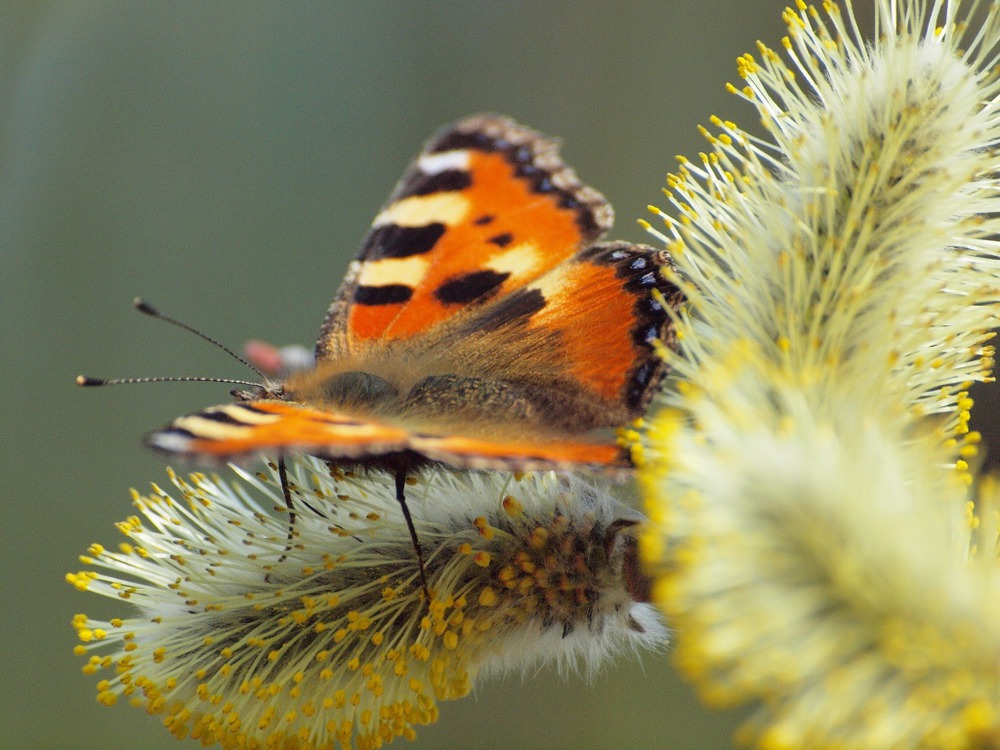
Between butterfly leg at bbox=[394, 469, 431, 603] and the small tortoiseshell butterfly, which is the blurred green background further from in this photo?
butterfly leg at bbox=[394, 469, 431, 603]

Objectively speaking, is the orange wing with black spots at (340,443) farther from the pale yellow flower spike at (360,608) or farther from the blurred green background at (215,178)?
the blurred green background at (215,178)

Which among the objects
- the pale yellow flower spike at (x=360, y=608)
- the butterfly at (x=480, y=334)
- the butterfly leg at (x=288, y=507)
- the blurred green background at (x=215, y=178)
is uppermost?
the blurred green background at (x=215, y=178)

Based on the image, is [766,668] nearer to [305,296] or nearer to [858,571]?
[858,571]

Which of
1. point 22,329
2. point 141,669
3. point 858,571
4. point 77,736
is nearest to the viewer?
point 858,571

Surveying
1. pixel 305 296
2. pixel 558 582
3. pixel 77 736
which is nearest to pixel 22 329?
pixel 305 296

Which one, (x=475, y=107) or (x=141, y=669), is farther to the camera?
(x=475, y=107)

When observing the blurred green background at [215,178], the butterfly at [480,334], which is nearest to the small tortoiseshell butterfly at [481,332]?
the butterfly at [480,334]

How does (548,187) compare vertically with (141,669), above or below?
above
